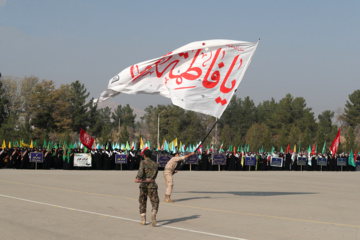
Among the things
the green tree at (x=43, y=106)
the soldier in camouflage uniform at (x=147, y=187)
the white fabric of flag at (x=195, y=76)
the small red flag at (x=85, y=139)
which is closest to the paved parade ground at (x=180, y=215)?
the soldier in camouflage uniform at (x=147, y=187)

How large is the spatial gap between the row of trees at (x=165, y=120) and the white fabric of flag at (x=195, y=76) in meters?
52.4

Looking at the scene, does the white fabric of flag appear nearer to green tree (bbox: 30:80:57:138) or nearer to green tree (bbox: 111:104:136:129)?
green tree (bbox: 30:80:57:138)

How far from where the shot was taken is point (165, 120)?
8969cm

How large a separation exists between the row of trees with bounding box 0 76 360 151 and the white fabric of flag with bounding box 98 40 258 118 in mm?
52383

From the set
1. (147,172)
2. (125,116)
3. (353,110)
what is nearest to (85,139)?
(147,172)

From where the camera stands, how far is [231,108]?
11350cm

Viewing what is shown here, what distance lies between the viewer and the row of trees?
2953 inches

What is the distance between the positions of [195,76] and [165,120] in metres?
73.5

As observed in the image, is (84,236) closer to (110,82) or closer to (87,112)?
(110,82)

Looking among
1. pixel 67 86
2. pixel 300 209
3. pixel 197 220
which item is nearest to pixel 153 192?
pixel 197 220

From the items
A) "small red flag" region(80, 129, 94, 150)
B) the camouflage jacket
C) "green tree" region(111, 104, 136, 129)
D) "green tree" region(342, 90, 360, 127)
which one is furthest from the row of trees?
the camouflage jacket

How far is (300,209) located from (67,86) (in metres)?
74.2

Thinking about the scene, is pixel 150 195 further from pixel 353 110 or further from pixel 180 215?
pixel 353 110

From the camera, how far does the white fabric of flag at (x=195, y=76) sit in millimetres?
15906
